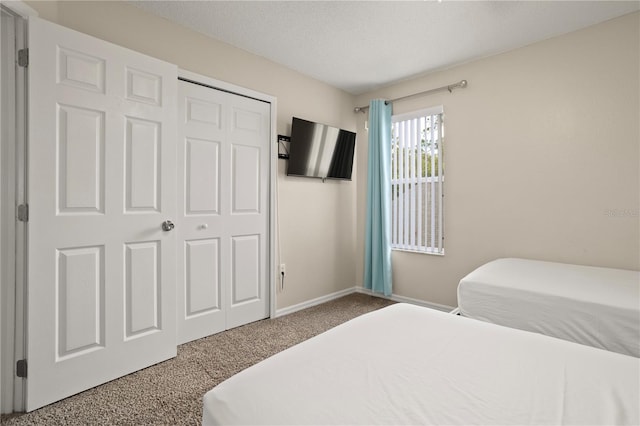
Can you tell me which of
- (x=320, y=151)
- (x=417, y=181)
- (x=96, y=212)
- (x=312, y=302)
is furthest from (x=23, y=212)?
(x=417, y=181)

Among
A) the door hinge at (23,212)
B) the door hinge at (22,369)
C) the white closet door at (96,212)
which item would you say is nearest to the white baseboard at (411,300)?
the white closet door at (96,212)

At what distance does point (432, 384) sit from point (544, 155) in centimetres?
268

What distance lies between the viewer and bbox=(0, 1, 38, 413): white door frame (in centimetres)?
177

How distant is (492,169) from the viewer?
3133 mm

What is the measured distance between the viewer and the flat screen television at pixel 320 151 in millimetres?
3352

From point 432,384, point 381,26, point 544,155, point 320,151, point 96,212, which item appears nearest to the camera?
point 432,384

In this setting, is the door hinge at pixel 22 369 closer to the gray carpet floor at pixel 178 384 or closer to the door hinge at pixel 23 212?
the gray carpet floor at pixel 178 384

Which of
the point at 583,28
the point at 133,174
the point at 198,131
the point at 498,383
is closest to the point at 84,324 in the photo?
the point at 133,174

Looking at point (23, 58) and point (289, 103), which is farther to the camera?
point (289, 103)

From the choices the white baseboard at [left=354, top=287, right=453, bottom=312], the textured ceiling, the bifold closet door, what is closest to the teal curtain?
the white baseboard at [left=354, top=287, right=453, bottom=312]

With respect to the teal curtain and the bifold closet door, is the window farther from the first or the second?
the bifold closet door

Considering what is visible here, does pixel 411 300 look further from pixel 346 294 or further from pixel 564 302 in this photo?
Answer: pixel 564 302

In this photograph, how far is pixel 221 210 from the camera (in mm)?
2854

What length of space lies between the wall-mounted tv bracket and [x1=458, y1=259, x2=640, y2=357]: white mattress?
81.2 inches
